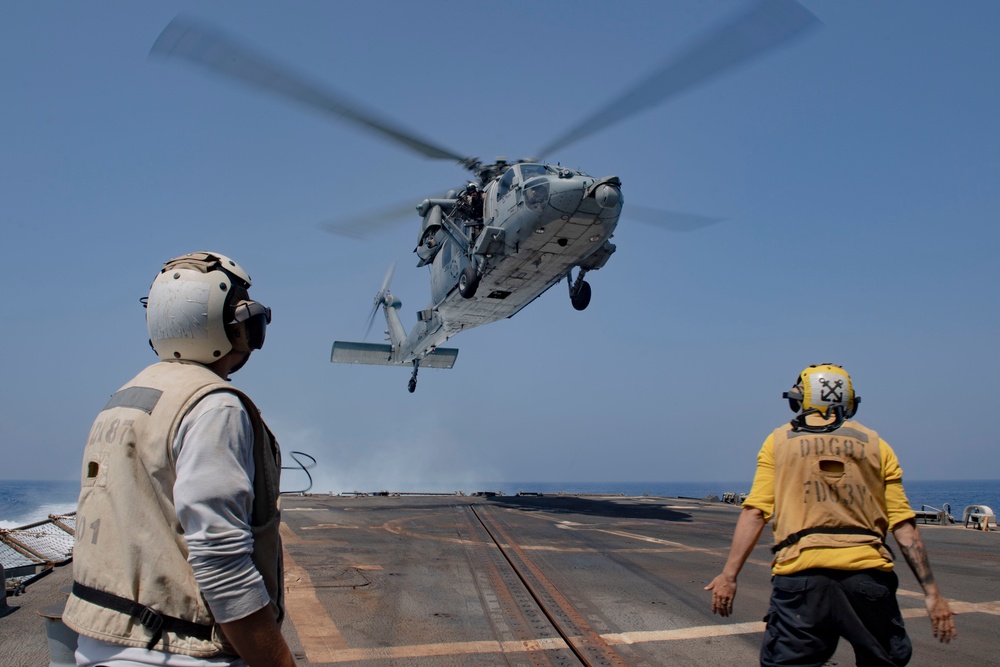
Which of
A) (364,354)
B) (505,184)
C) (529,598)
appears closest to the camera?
(529,598)

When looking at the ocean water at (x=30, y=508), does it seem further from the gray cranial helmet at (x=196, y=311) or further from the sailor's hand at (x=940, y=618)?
the sailor's hand at (x=940, y=618)

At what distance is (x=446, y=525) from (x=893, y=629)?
11.3 m

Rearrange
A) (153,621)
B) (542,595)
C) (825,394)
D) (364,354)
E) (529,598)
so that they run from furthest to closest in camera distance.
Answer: (364,354) < (542,595) < (529,598) < (825,394) < (153,621)

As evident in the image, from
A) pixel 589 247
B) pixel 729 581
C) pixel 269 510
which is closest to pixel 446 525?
pixel 589 247

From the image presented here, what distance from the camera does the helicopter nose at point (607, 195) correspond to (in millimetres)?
15844

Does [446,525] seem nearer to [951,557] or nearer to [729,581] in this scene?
[951,557]

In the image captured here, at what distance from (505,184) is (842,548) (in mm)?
14947

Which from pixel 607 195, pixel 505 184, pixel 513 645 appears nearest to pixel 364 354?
pixel 505 184

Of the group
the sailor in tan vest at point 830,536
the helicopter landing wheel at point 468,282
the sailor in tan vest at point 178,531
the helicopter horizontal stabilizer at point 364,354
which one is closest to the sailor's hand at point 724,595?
the sailor in tan vest at point 830,536

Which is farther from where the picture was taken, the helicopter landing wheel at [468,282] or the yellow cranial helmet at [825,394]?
the helicopter landing wheel at [468,282]

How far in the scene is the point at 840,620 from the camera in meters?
3.58

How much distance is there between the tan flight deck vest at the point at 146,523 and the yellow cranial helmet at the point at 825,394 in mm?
3243

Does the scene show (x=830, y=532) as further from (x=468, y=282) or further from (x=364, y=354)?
(x=364, y=354)

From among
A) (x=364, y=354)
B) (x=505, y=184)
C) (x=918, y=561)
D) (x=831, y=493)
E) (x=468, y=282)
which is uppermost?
(x=505, y=184)
